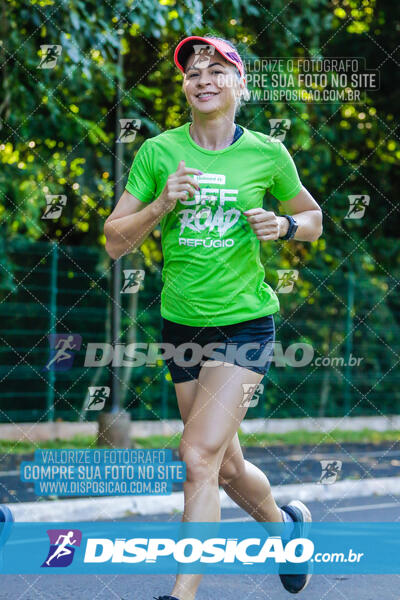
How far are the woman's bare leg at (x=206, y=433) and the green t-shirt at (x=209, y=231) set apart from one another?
Result: 233 mm

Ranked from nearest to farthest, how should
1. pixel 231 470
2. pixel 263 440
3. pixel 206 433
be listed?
pixel 206 433
pixel 231 470
pixel 263 440

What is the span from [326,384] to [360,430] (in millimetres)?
779

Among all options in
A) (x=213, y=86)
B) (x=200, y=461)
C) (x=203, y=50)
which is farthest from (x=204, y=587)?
(x=203, y=50)

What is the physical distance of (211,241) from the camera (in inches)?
149

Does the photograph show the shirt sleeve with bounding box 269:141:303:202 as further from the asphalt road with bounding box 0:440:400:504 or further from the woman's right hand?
the asphalt road with bounding box 0:440:400:504

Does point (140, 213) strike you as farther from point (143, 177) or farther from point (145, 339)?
point (145, 339)

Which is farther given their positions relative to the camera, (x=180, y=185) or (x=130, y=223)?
(x=130, y=223)

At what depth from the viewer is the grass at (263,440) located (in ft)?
33.3

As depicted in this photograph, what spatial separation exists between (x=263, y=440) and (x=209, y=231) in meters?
8.10

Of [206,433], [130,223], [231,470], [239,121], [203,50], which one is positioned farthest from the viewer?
[239,121]

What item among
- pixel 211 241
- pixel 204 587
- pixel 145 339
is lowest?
A: pixel 145 339

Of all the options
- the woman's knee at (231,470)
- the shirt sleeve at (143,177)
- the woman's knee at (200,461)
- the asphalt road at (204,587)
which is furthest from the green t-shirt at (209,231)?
the asphalt road at (204,587)

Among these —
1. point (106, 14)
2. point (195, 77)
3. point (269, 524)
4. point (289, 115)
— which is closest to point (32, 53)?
point (106, 14)

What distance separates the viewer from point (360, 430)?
13.3m
